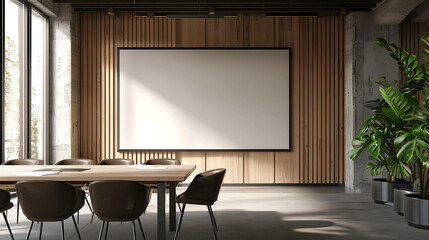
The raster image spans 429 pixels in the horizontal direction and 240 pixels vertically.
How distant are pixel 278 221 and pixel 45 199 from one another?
3021 millimetres

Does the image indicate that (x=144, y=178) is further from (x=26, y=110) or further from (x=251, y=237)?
(x=26, y=110)

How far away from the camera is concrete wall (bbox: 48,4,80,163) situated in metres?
8.32

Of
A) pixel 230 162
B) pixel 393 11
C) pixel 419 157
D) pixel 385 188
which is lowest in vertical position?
pixel 385 188

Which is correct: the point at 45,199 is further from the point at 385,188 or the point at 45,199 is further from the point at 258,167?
the point at 258,167

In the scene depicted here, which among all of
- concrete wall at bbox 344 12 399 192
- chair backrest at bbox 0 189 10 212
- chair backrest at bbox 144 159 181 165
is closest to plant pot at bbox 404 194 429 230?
concrete wall at bbox 344 12 399 192

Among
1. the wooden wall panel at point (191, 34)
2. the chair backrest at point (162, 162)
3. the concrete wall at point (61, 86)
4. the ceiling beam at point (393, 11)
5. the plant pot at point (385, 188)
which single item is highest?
the ceiling beam at point (393, 11)

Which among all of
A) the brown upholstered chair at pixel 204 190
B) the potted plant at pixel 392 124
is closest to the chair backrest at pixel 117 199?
the brown upholstered chair at pixel 204 190

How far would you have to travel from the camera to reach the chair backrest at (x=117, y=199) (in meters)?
3.95

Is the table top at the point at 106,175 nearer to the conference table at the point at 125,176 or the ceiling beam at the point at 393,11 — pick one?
the conference table at the point at 125,176

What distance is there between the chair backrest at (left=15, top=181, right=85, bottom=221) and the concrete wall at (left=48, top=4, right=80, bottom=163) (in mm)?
4443

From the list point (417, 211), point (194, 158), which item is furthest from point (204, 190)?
point (194, 158)

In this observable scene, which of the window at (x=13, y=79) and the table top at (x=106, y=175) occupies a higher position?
the window at (x=13, y=79)

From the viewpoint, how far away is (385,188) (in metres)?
6.69

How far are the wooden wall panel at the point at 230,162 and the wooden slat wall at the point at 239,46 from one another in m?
0.02
